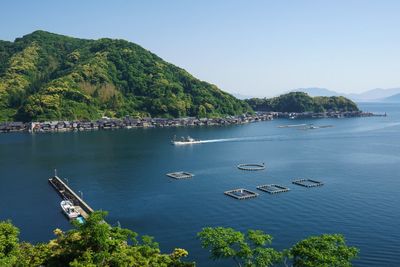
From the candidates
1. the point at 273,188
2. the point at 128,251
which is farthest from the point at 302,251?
the point at 273,188

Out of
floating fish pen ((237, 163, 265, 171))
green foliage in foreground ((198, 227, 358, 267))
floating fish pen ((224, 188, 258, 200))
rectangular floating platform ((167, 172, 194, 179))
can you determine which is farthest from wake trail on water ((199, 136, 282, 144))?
green foliage in foreground ((198, 227, 358, 267))

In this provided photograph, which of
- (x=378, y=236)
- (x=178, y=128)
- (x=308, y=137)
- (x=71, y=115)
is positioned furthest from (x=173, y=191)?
(x=71, y=115)

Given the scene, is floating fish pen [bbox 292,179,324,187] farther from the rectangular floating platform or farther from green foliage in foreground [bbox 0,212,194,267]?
green foliage in foreground [bbox 0,212,194,267]

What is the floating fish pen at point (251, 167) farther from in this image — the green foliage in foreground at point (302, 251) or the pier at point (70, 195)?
the green foliage in foreground at point (302, 251)

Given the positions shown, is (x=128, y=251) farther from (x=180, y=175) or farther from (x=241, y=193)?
(x=180, y=175)

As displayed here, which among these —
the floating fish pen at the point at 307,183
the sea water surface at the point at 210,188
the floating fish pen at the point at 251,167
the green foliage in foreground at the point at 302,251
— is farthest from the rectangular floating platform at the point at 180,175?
the green foliage in foreground at the point at 302,251

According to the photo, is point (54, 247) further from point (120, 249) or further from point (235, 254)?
point (235, 254)

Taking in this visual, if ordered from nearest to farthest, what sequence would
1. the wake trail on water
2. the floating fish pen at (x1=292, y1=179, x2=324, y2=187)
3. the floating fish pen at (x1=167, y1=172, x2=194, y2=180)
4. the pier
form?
the pier, the floating fish pen at (x1=292, y1=179, x2=324, y2=187), the floating fish pen at (x1=167, y1=172, x2=194, y2=180), the wake trail on water
